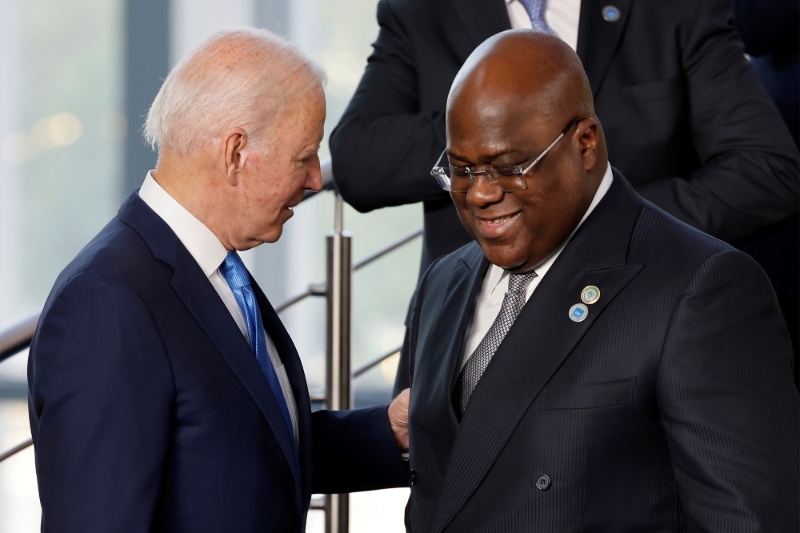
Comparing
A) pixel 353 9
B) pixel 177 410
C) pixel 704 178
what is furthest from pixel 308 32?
pixel 177 410

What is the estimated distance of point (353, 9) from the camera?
6.06 m

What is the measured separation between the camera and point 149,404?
1.46 metres

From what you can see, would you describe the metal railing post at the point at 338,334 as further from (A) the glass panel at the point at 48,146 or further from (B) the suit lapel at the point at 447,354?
(A) the glass panel at the point at 48,146

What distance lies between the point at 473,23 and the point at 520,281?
0.64m

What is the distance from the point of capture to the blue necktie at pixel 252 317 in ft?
5.63

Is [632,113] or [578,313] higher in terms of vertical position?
[632,113]

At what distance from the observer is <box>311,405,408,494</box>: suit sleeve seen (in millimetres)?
2004

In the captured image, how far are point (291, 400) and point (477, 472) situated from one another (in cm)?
42

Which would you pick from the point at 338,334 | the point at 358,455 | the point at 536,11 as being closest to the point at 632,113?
the point at 536,11

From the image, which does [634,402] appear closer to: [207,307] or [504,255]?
[504,255]

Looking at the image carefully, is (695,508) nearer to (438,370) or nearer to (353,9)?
(438,370)

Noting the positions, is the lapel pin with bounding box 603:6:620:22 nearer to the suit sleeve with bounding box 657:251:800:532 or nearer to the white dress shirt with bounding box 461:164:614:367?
the white dress shirt with bounding box 461:164:614:367

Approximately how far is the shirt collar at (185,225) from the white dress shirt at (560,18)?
0.77 m

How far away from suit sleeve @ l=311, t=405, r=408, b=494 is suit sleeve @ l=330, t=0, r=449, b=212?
41 centimetres
